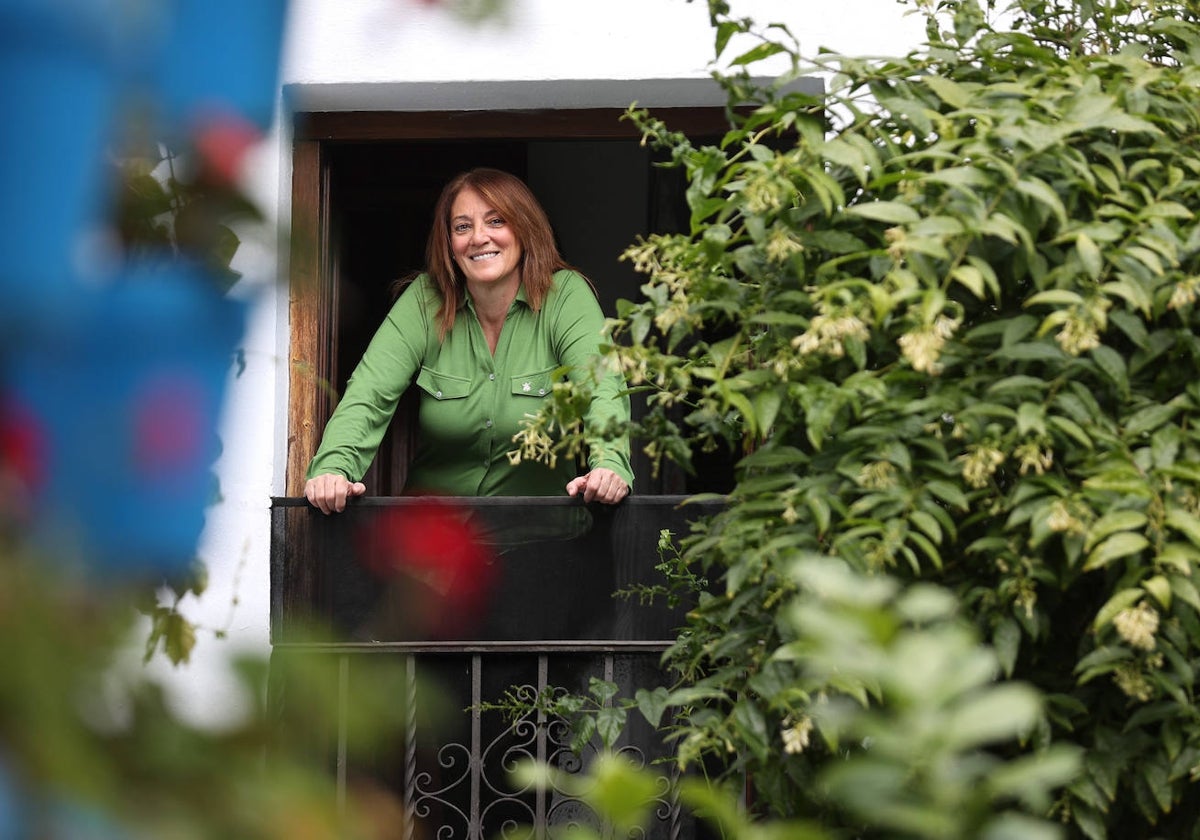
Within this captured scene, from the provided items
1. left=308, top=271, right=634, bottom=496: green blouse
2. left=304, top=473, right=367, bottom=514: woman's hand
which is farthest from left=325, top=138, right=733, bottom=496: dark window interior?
left=304, top=473, right=367, bottom=514: woman's hand

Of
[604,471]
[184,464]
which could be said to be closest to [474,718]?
[604,471]

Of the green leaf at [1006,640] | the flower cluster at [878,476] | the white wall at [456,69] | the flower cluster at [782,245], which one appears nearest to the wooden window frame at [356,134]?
the white wall at [456,69]

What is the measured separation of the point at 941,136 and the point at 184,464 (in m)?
1.72

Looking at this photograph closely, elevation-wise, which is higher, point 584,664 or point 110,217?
point 110,217

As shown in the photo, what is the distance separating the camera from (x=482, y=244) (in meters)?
4.10

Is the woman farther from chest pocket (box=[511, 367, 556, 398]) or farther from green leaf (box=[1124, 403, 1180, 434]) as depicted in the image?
green leaf (box=[1124, 403, 1180, 434])

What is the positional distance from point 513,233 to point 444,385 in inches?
18.1

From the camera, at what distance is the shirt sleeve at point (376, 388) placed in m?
3.81

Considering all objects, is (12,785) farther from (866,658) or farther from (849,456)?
(849,456)

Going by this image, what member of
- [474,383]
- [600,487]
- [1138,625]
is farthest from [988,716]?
[474,383]

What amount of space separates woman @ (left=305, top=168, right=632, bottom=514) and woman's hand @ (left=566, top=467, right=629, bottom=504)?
20 cm

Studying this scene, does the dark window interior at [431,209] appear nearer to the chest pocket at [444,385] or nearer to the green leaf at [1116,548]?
the chest pocket at [444,385]

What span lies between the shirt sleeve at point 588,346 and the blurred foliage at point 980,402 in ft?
3.97

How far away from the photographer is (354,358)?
18.7ft
